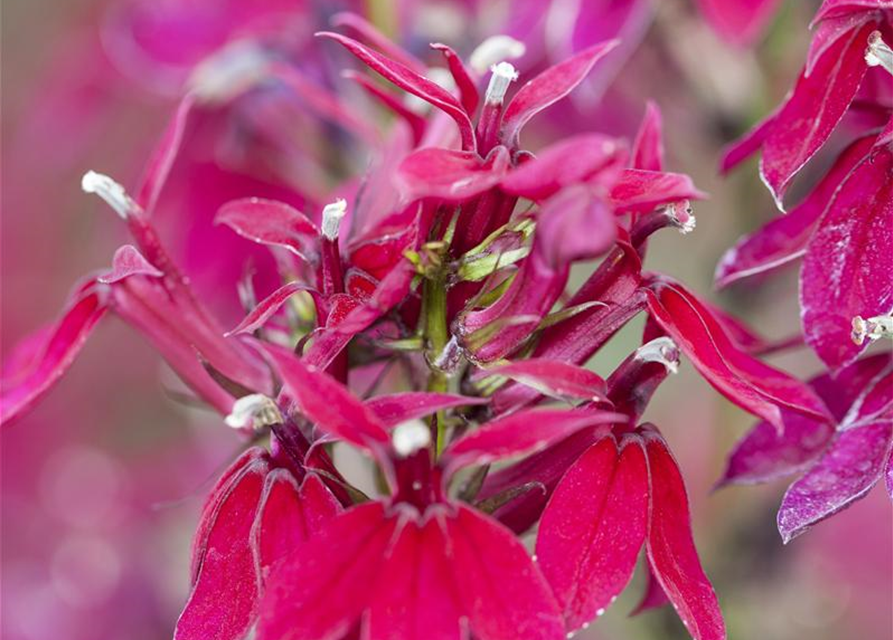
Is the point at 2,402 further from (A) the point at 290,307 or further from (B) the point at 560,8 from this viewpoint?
(B) the point at 560,8

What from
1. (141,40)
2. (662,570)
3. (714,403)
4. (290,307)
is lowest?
(714,403)

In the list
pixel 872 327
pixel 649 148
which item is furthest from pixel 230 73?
pixel 872 327

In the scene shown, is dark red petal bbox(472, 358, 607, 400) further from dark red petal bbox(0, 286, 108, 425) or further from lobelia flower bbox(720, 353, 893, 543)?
dark red petal bbox(0, 286, 108, 425)

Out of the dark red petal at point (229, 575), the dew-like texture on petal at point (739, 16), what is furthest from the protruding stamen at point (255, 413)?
the dew-like texture on petal at point (739, 16)

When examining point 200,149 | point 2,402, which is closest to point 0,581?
point 200,149

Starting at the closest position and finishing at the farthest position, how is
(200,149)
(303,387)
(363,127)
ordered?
(303,387) → (363,127) → (200,149)

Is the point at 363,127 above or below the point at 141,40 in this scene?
below

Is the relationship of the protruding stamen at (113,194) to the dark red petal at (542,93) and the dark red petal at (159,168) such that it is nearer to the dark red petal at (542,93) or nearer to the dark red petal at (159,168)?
the dark red petal at (159,168)

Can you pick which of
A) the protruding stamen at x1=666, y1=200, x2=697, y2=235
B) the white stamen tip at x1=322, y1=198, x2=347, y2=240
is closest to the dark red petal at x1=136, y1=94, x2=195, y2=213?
the white stamen tip at x1=322, y1=198, x2=347, y2=240
